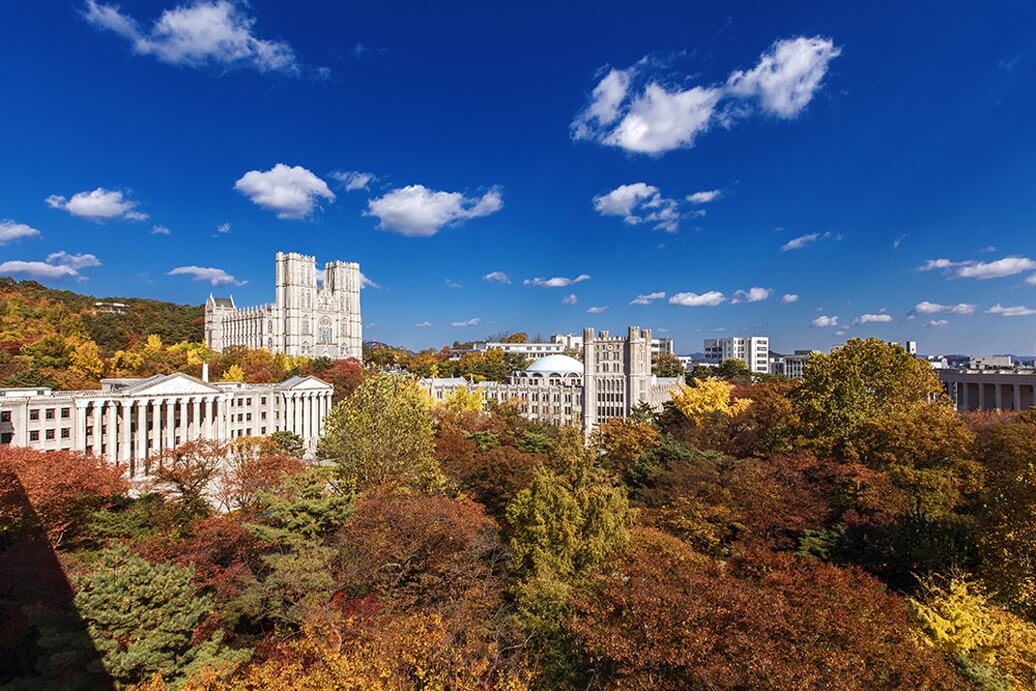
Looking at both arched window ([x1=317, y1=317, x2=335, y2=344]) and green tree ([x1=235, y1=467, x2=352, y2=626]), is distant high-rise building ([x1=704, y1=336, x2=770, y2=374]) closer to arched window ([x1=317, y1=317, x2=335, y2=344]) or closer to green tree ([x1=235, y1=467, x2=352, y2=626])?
arched window ([x1=317, y1=317, x2=335, y2=344])

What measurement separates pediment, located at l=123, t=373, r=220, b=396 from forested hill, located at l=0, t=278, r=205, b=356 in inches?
820

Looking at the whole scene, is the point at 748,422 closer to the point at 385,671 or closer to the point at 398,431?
the point at 398,431

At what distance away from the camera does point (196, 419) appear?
44.2m

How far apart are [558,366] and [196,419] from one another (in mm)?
47655

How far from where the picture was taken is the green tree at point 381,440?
24.7 m

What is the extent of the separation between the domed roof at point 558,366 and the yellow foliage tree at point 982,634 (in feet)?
202

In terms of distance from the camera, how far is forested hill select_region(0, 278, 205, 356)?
59.8 m

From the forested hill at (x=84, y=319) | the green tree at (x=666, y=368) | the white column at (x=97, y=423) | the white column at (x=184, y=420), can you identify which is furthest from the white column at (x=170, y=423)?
the green tree at (x=666, y=368)

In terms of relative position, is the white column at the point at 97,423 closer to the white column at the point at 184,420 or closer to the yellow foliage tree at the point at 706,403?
the white column at the point at 184,420

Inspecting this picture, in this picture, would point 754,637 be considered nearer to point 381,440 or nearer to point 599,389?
point 381,440

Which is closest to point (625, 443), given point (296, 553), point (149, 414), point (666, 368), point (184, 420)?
point (296, 553)

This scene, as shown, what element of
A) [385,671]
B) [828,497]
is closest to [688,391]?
[828,497]

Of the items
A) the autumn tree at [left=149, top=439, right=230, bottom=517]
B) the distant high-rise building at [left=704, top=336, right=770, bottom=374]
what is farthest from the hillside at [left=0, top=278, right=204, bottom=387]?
the distant high-rise building at [left=704, top=336, right=770, bottom=374]

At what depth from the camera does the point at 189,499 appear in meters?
22.0
